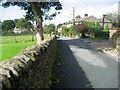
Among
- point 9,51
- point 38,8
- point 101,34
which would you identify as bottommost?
point 9,51

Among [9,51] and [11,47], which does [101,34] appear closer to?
[11,47]

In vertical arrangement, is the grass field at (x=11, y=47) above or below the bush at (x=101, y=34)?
below

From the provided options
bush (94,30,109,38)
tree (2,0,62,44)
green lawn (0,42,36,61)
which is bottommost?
green lawn (0,42,36,61)

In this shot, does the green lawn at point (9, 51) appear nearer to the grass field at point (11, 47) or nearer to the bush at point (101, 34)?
the grass field at point (11, 47)

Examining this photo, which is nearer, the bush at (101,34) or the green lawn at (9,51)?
the green lawn at (9,51)

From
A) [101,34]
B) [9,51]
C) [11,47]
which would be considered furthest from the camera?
[101,34]

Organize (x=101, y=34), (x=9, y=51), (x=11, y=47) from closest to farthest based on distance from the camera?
(x=9, y=51), (x=11, y=47), (x=101, y=34)

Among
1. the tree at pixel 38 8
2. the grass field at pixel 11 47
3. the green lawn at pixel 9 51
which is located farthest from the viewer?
the tree at pixel 38 8

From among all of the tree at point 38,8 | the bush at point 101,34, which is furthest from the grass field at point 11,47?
the bush at point 101,34

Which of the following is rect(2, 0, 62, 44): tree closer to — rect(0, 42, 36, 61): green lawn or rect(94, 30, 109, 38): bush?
rect(0, 42, 36, 61): green lawn

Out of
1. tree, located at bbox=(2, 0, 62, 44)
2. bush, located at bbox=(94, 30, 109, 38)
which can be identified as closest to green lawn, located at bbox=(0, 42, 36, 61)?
tree, located at bbox=(2, 0, 62, 44)

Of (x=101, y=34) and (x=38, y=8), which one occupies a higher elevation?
(x=38, y=8)

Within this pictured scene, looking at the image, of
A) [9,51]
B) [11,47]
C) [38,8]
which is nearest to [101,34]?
[38,8]

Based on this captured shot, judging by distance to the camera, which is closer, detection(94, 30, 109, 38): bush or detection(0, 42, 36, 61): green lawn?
detection(0, 42, 36, 61): green lawn
